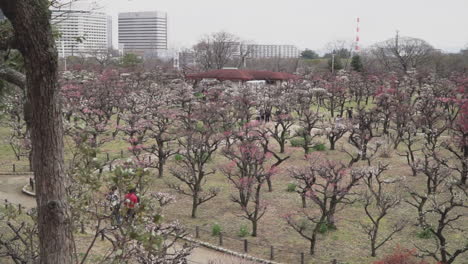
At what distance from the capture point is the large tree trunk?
4309 millimetres

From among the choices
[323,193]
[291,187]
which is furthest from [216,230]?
[291,187]

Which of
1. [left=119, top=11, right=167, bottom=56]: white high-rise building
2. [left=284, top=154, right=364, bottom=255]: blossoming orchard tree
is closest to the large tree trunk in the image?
[left=284, top=154, right=364, bottom=255]: blossoming orchard tree

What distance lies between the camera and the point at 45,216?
4617 mm

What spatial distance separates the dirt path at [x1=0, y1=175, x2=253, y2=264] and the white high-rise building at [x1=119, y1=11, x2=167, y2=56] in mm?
136076

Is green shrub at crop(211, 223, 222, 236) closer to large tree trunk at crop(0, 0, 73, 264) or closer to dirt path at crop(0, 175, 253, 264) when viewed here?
dirt path at crop(0, 175, 253, 264)

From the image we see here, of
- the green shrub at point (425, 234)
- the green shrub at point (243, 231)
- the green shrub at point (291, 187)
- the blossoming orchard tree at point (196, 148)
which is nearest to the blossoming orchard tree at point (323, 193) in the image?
the green shrub at point (243, 231)

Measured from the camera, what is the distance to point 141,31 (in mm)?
155250

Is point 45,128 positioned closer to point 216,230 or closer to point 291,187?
point 216,230

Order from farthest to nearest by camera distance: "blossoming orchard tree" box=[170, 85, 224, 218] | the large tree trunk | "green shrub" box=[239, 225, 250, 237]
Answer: "blossoming orchard tree" box=[170, 85, 224, 218]
"green shrub" box=[239, 225, 250, 237]
the large tree trunk

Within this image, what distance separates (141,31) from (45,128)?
157396 mm

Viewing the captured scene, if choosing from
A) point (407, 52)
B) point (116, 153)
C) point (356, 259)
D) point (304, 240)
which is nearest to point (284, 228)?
point (304, 240)

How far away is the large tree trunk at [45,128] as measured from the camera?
431 cm

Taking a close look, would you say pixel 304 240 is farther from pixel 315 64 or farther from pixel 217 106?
pixel 315 64

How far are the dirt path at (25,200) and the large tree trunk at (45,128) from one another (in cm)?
735
